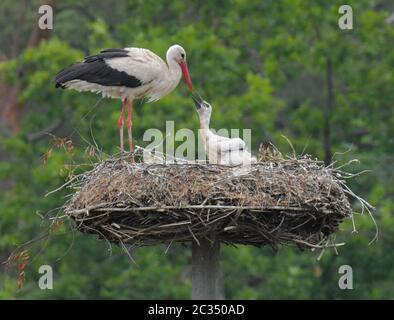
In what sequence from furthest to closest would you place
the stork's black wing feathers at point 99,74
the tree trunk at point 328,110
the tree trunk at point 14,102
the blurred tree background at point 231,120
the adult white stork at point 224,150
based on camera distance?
the tree trunk at point 14,102
the tree trunk at point 328,110
the blurred tree background at point 231,120
the stork's black wing feathers at point 99,74
the adult white stork at point 224,150

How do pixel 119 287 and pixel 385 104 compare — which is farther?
pixel 385 104

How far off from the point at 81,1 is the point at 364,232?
7.40 m

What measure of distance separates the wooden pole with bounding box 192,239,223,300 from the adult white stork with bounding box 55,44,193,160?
1970mm

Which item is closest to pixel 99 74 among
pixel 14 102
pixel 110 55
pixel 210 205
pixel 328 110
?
pixel 110 55

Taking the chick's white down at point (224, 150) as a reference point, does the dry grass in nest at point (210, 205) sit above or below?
below

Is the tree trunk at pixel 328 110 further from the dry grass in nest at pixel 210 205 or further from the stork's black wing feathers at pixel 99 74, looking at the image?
the dry grass in nest at pixel 210 205

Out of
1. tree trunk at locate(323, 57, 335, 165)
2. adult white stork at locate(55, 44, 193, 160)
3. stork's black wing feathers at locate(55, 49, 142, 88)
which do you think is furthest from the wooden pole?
tree trunk at locate(323, 57, 335, 165)

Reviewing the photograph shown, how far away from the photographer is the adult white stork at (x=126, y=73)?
42.8 feet

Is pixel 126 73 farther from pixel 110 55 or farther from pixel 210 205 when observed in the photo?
pixel 210 205

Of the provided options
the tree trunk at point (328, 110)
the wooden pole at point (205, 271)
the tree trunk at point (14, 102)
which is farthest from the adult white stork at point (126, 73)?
the tree trunk at point (14, 102)

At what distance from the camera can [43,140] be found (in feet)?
81.6

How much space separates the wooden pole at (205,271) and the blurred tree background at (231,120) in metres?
10.2
